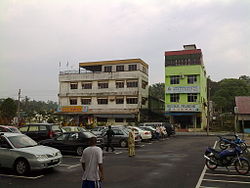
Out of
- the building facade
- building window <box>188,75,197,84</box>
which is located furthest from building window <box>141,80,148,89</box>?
building window <box>188,75,197,84</box>

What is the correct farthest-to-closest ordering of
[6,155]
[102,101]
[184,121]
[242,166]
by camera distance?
1. [102,101]
2. [184,121]
3. [242,166]
4. [6,155]

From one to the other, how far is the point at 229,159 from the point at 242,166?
0.52 meters

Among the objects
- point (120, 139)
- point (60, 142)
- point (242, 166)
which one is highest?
point (60, 142)

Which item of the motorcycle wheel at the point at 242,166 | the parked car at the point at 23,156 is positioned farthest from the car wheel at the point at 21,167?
the motorcycle wheel at the point at 242,166

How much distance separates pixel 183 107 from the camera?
41531 mm

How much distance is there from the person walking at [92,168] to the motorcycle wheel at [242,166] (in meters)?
6.16

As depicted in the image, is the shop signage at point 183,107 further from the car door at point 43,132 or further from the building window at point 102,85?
the car door at point 43,132

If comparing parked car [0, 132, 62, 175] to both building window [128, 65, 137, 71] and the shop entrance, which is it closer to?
building window [128, 65, 137, 71]

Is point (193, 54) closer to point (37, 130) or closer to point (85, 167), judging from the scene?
point (37, 130)

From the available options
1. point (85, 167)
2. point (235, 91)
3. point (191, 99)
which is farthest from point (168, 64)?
point (85, 167)

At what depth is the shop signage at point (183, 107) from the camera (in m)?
40.9

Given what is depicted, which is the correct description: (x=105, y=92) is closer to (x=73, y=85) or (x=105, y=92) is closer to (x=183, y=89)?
(x=73, y=85)

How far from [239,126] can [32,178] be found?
3910 cm

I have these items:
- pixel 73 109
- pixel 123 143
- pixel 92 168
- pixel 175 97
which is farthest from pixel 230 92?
pixel 92 168
